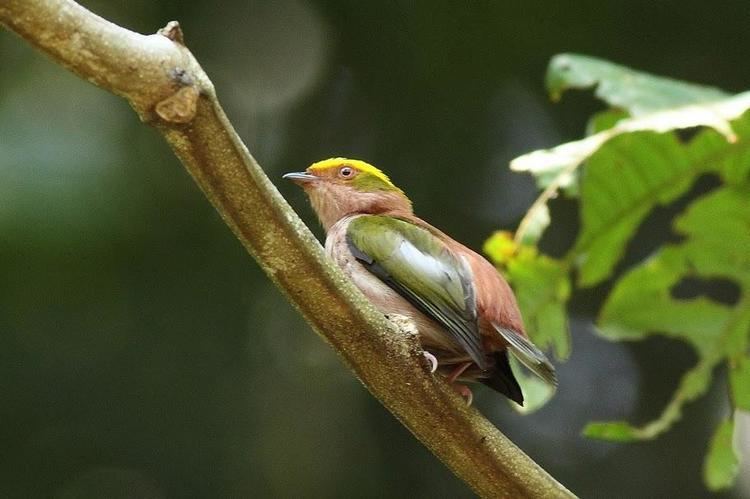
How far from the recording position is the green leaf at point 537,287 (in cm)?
420

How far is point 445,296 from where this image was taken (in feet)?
11.2

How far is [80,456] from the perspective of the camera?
684cm

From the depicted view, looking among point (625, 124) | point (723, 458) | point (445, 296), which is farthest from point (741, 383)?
point (445, 296)

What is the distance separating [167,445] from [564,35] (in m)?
3.29

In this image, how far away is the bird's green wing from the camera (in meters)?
3.34

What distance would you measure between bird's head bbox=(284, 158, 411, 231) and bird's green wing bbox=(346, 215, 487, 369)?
51 cm

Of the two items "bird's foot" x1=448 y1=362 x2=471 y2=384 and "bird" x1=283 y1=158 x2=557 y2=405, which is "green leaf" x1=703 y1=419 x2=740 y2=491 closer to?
"bird" x1=283 y1=158 x2=557 y2=405

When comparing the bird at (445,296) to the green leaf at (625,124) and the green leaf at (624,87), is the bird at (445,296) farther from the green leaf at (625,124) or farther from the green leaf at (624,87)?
the green leaf at (624,87)

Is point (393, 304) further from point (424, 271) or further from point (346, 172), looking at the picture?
point (346, 172)

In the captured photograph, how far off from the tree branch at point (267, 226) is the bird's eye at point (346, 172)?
1.68 meters

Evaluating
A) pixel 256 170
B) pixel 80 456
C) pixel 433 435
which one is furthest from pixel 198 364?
pixel 256 170

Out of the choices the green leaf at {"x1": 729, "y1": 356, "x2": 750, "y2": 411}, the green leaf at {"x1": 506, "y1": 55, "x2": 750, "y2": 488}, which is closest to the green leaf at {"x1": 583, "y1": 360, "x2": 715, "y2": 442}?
the green leaf at {"x1": 506, "y1": 55, "x2": 750, "y2": 488}

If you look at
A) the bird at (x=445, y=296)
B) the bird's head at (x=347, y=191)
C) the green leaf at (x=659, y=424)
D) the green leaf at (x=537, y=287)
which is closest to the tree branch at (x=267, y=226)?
the bird at (x=445, y=296)

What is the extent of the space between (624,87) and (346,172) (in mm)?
1085
